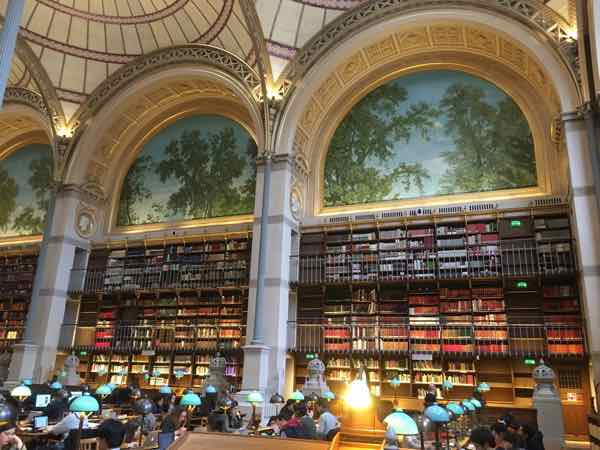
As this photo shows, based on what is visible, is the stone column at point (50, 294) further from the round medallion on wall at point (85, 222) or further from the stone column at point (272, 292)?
the stone column at point (272, 292)

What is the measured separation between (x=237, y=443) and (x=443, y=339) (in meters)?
8.92

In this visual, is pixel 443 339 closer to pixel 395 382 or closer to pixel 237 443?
pixel 395 382

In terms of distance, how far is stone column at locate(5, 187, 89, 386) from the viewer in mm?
13008

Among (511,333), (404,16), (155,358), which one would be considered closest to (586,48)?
(404,16)

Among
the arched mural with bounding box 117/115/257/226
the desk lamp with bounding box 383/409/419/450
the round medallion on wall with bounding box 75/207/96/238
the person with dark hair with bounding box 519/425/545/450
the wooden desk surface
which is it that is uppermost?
the arched mural with bounding box 117/115/257/226

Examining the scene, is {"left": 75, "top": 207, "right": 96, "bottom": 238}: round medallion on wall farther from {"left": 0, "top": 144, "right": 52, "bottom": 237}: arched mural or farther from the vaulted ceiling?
the vaulted ceiling

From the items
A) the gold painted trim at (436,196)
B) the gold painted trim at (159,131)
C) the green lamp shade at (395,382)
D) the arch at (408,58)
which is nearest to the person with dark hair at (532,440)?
the green lamp shade at (395,382)

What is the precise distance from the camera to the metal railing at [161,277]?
1318 centimetres

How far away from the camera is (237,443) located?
9.12 ft

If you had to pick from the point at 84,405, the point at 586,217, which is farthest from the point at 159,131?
the point at 84,405

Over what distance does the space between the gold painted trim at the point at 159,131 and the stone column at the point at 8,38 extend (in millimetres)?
8110

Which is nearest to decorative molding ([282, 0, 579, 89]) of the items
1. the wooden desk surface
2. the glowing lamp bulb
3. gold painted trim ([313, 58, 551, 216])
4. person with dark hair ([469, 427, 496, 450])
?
gold painted trim ([313, 58, 551, 216])

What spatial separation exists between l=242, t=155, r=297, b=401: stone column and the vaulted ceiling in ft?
10.4

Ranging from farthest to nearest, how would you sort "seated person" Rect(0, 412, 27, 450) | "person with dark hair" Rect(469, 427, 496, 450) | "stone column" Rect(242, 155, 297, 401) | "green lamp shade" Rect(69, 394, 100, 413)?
"stone column" Rect(242, 155, 297, 401)
"person with dark hair" Rect(469, 427, 496, 450)
"green lamp shade" Rect(69, 394, 100, 413)
"seated person" Rect(0, 412, 27, 450)
